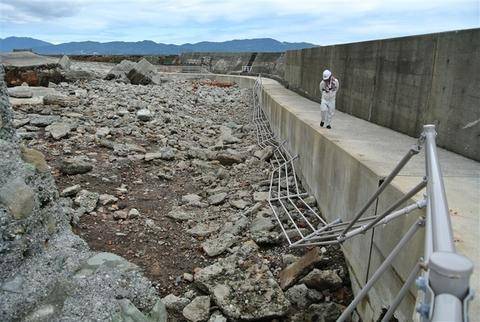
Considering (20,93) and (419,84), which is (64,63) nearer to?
(20,93)

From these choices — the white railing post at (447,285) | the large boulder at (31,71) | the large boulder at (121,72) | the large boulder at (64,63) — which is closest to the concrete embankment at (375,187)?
the white railing post at (447,285)

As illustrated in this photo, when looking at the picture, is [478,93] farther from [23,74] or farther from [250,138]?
[23,74]

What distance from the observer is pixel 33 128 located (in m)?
9.59

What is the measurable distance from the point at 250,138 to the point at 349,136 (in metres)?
6.61

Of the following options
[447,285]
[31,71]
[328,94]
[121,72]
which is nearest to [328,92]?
[328,94]

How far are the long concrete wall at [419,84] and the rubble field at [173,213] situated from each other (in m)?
2.29

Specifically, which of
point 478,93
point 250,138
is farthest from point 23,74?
point 478,93

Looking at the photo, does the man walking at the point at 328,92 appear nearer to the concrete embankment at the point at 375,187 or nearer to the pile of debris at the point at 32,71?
the concrete embankment at the point at 375,187

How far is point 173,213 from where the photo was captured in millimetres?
6938

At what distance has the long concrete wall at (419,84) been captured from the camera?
5477mm

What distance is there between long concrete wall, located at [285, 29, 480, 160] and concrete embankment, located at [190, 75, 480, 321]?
31 cm

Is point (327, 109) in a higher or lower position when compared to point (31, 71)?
lower

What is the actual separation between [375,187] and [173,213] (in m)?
3.73

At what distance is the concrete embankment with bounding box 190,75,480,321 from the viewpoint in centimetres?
321
